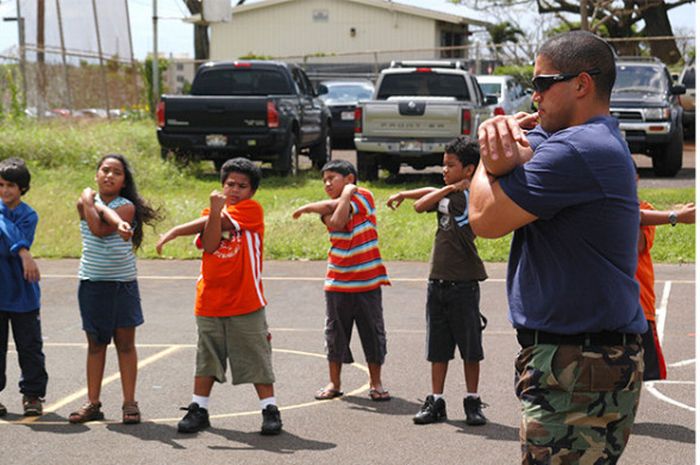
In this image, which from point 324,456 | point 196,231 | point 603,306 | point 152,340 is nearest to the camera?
point 603,306

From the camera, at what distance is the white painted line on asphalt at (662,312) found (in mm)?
11052

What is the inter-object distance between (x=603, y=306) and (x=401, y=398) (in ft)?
15.4

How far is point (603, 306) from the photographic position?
4.19 m

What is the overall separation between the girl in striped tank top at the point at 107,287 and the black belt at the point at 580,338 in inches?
170

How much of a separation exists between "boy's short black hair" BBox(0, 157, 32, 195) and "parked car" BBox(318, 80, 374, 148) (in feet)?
71.2

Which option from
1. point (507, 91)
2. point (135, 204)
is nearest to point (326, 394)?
point (135, 204)

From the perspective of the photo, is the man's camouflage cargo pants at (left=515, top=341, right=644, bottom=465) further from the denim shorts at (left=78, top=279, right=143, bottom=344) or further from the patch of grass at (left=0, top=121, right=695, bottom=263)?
the patch of grass at (left=0, top=121, right=695, bottom=263)

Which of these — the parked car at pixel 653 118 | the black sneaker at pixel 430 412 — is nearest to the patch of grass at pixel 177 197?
the parked car at pixel 653 118

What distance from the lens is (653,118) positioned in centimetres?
2305

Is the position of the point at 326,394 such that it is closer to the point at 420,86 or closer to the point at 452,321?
the point at 452,321

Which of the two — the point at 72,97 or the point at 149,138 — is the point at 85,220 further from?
the point at 72,97

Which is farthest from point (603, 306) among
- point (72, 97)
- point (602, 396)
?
point (72, 97)

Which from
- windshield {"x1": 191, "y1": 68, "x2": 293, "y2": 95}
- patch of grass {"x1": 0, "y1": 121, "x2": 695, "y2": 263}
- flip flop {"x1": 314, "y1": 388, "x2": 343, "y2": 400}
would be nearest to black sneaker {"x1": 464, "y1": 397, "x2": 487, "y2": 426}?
flip flop {"x1": 314, "y1": 388, "x2": 343, "y2": 400}

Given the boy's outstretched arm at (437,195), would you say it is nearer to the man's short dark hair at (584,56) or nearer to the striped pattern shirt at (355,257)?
the striped pattern shirt at (355,257)
